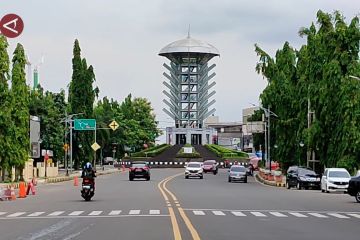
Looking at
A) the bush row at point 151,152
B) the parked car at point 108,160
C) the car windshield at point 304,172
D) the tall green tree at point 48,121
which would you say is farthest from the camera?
the parked car at point 108,160

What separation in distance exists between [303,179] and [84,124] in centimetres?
4995

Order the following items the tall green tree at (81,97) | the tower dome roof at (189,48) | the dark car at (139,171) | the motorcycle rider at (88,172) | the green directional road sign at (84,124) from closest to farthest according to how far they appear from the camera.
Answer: the motorcycle rider at (88,172) → the dark car at (139,171) → the green directional road sign at (84,124) → the tall green tree at (81,97) → the tower dome roof at (189,48)

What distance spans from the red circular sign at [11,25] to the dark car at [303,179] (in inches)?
1178

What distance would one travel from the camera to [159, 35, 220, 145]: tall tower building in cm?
17638

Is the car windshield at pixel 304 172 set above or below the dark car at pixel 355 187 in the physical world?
above

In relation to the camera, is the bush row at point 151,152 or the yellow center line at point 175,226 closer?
the yellow center line at point 175,226

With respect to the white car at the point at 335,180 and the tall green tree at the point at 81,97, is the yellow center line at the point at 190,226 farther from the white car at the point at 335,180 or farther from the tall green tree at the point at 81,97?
the tall green tree at the point at 81,97

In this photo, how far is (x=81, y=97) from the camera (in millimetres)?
102438

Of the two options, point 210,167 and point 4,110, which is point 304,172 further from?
point 210,167

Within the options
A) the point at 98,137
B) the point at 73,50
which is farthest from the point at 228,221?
the point at 98,137

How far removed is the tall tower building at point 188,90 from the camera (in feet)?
579

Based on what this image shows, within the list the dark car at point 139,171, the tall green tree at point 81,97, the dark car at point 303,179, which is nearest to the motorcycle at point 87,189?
the dark car at point 303,179

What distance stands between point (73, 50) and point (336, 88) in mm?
51379

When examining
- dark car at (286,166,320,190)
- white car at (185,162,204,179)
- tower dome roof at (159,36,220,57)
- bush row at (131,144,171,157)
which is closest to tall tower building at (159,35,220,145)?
tower dome roof at (159,36,220,57)
